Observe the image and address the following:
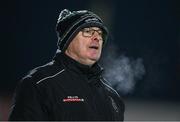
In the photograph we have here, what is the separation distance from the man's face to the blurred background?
8.17 feet

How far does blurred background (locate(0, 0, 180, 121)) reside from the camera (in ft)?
16.8

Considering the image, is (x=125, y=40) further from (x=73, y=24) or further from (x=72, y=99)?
(x=72, y=99)

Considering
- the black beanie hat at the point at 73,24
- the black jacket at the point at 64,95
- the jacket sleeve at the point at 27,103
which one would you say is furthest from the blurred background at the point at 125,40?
the jacket sleeve at the point at 27,103

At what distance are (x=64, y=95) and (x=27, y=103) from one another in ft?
0.62

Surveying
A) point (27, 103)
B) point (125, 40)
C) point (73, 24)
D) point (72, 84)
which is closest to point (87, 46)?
point (73, 24)

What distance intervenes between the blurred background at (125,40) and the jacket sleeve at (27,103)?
2832mm

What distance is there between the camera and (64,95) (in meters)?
2.13

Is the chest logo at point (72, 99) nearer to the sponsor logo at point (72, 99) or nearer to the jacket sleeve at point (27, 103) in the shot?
the sponsor logo at point (72, 99)

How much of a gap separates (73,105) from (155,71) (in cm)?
326

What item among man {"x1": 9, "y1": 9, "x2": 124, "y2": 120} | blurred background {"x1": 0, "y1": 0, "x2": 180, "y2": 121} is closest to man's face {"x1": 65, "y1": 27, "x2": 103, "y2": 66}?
man {"x1": 9, "y1": 9, "x2": 124, "y2": 120}

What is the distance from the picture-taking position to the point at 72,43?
94.8 inches

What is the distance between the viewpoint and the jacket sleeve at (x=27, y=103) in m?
2.02

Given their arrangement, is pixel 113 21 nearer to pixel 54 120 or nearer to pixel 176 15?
pixel 176 15

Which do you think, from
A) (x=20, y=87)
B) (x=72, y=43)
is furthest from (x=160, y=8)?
(x=20, y=87)
